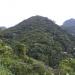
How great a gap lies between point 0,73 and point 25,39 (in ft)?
180

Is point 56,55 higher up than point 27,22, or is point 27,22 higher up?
point 27,22

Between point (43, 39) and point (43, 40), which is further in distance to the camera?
point (43, 39)

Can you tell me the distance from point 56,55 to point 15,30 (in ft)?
82.7

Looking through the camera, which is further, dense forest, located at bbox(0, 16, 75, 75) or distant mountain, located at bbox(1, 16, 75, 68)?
distant mountain, located at bbox(1, 16, 75, 68)

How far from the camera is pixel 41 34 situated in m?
68.1

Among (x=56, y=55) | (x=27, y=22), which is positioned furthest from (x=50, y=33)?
(x=56, y=55)

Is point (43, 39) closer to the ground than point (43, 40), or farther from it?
farther from it

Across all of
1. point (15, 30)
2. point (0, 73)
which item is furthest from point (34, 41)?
point (0, 73)

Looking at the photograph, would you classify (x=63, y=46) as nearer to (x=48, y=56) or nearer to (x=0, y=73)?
(x=48, y=56)

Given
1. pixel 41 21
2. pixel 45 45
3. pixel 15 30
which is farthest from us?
pixel 41 21

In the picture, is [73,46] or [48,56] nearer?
[48,56]

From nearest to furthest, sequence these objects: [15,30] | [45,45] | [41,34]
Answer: [45,45] < [41,34] < [15,30]

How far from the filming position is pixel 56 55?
5181 centimetres

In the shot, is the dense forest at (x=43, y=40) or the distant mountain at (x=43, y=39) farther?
the distant mountain at (x=43, y=39)
